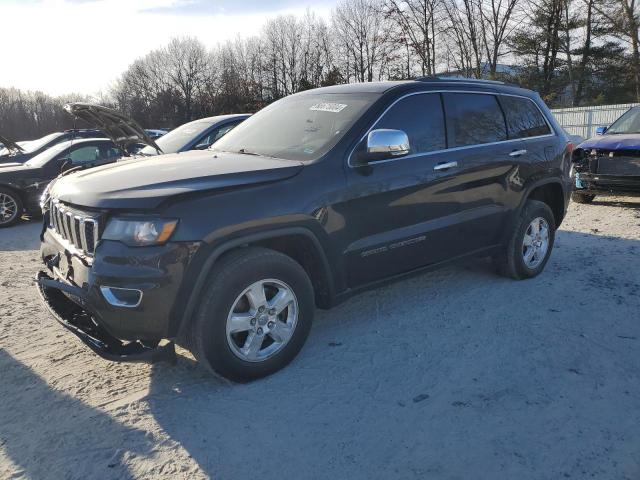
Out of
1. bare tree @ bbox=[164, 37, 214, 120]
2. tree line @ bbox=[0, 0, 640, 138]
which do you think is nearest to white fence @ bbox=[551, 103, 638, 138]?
tree line @ bbox=[0, 0, 640, 138]

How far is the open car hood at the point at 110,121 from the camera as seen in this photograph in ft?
20.2

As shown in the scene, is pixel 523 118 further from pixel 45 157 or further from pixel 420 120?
pixel 45 157

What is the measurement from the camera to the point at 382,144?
3.59m

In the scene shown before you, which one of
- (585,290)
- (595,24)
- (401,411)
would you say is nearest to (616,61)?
(595,24)

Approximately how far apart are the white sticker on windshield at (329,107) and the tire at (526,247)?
7.01ft

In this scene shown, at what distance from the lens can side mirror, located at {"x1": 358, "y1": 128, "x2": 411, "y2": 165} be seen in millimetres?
3594

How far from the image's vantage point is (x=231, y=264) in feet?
10.2

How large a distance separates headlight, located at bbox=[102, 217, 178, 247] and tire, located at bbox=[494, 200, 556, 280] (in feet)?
11.2

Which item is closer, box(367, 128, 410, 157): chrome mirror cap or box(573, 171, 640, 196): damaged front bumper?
box(367, 128, 410, 157): chrome mirror cap

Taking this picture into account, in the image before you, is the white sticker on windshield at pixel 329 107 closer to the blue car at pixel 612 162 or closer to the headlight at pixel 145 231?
the headlight at pixel 145 231

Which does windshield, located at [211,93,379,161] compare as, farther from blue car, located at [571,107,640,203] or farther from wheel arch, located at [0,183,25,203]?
wheel arch, located at [0,183,25,203]

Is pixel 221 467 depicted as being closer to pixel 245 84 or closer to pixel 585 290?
pixel 585 290

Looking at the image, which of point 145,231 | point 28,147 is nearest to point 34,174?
point 28,147

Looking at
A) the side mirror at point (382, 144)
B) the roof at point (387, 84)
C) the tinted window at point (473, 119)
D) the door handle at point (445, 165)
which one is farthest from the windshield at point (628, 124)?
the side mirror at point (382, 144)
